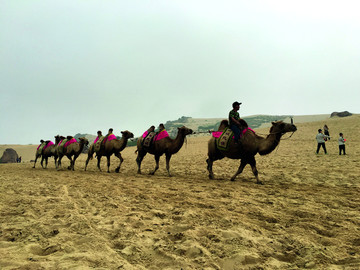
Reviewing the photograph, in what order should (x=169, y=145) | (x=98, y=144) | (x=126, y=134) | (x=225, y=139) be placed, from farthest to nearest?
(x=98, y=144) → (x=126, y=134) → (x=169, y=145) → (x=225, y=139)

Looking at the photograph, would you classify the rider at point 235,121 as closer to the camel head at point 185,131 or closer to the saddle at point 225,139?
the saddle at point 225,139

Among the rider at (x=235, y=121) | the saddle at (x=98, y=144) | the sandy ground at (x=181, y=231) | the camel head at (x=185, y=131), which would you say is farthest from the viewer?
the saddle at (x=98, y=144)

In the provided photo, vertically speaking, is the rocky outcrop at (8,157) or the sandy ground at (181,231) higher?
the sandy ground at (181,231)

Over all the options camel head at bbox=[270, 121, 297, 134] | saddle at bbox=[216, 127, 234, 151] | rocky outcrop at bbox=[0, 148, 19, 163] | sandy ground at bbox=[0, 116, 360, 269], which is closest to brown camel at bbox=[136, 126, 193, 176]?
saddle at bbox=[216, 127, 234, 151]

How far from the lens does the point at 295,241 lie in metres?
3.11

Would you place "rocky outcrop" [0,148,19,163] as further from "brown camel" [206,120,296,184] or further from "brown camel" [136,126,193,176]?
"brown camel" [206,120,296,184]

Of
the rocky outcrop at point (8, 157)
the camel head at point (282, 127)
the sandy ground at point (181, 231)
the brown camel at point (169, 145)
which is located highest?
the camel head at point (282, 127)

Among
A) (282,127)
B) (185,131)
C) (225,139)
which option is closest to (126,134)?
(185,131)

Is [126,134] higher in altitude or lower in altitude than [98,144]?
higher

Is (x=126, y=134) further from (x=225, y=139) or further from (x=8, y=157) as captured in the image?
(x=8, y=157)

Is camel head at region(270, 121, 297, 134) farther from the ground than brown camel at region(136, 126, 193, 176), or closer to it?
farther from the ground

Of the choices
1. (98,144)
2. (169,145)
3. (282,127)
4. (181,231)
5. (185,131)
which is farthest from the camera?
(98,144)

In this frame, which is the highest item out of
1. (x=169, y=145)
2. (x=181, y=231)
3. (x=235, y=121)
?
(x=235, y=121)

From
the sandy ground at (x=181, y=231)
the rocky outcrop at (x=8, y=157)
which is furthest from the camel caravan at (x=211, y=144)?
the rocky outcrop at (x=8, y=157)
